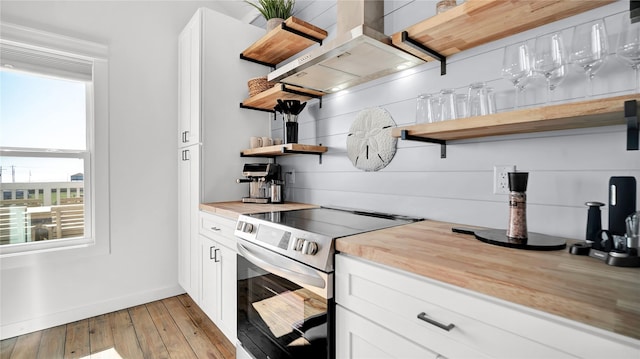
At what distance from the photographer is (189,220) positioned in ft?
8.36

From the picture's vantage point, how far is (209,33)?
240cm

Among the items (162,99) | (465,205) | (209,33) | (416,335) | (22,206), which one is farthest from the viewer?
(162,99)

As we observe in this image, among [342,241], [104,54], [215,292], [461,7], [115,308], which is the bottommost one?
[115,308]

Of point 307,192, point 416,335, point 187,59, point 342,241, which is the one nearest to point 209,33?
point 187,59

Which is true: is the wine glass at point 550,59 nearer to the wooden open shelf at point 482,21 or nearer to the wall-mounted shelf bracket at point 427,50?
the wooden open shelf at point 482,21

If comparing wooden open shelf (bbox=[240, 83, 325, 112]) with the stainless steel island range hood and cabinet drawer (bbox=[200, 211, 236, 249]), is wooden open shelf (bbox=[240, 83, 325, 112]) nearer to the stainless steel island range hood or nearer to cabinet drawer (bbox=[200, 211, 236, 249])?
the stainless steel island range hood

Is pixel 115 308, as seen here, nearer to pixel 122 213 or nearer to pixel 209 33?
pixel 122 213

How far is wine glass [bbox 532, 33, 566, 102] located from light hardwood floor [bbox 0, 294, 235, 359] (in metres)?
2.20

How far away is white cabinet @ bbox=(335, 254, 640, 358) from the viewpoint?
23.7 inches

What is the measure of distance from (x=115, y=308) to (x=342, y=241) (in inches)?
97.1

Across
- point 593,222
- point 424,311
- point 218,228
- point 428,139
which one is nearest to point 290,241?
point 424,311

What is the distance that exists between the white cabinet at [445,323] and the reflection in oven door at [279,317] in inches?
3.8

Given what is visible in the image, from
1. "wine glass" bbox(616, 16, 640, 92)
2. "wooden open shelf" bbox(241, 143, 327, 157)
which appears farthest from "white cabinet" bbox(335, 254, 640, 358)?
"wooden open shelf" bbox(241, 143, 327, 157)

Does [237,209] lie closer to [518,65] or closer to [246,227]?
[246,227]
